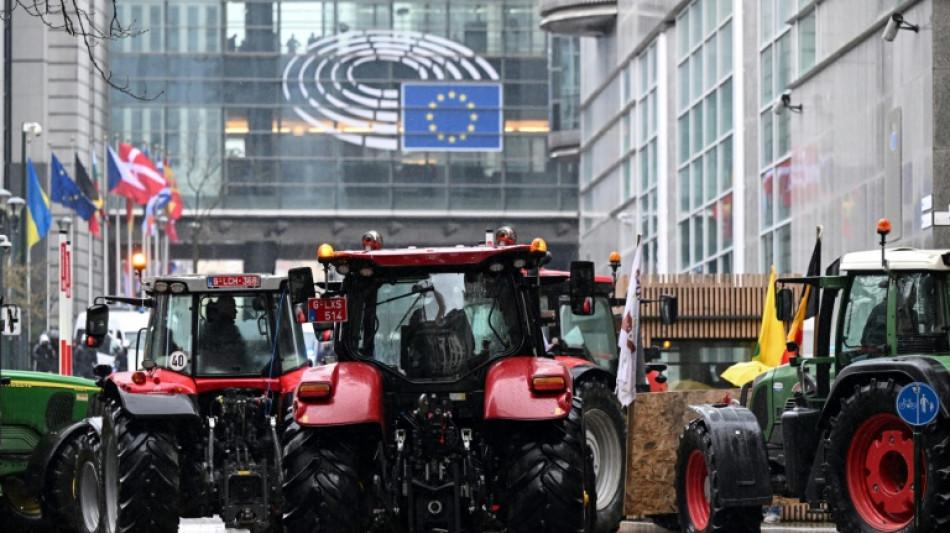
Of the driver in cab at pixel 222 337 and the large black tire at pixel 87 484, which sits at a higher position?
the driver in cab at pixel 222 337

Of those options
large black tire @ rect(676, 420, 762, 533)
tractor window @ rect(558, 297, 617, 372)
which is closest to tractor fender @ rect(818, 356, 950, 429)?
large black tire @ rect(676, 420, 762, 533)

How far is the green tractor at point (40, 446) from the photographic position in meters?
18.1

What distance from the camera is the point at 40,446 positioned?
18.4 metres

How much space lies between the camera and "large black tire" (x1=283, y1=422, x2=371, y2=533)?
12.7 metres

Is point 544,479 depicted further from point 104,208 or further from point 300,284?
point 104,208

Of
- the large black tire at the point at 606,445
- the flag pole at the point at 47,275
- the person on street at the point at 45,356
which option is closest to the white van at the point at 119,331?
the person on street at the point at 45,356

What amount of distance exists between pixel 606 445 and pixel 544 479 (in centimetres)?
536

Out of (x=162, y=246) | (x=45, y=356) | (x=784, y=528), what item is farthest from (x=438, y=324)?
(x=162, y=246)

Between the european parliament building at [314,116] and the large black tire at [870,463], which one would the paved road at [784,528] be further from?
the european parliament building at [314,116]

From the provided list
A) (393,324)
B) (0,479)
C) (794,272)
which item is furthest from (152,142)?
(393,324)

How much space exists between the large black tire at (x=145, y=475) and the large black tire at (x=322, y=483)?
110 inches

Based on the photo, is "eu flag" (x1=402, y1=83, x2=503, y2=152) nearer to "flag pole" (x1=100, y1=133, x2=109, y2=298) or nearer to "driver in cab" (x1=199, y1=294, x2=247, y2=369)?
"flag pole" (x1=100, y1=133, x2=109, y2=298)

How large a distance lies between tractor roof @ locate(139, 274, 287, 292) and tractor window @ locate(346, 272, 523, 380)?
3.96 meters

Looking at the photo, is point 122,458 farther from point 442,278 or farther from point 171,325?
point 442,278
